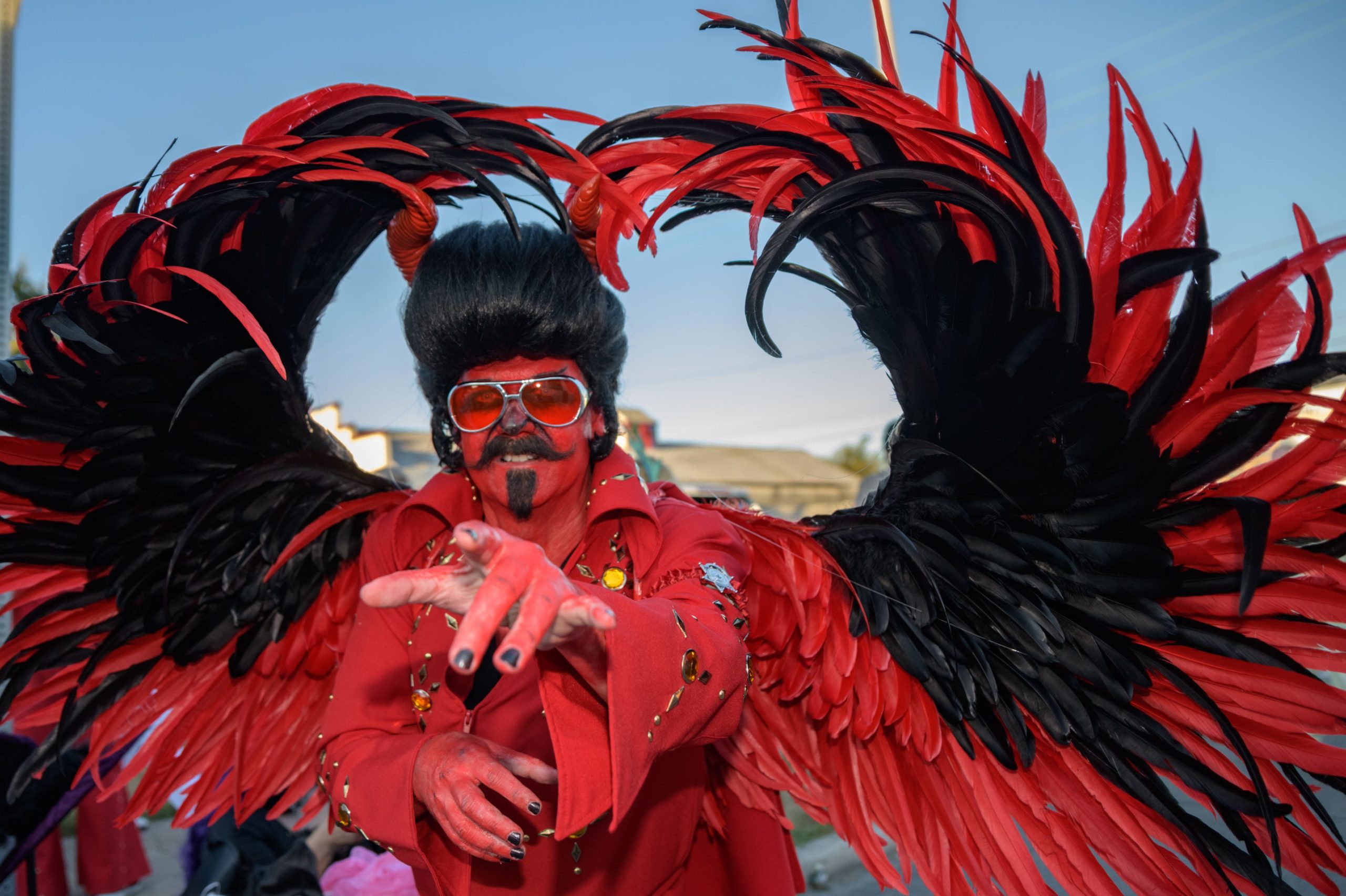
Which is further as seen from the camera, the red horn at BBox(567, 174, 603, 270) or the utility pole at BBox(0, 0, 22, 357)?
the utility pole at BBox(0, 0, 22, 357)

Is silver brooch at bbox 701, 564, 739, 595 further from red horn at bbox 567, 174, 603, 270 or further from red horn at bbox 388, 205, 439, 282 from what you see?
red horn at bbox 388, 205, 439, 282

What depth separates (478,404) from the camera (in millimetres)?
1640

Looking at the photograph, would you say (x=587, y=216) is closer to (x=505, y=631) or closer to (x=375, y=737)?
(x=505, y=631)

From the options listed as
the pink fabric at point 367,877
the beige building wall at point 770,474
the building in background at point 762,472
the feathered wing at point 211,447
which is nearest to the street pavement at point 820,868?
the pink fabric at point 367,877

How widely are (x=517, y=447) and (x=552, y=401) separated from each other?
0.33 ft

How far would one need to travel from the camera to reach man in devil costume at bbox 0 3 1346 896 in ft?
4.70

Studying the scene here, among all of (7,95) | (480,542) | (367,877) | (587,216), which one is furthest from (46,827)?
(7,95)

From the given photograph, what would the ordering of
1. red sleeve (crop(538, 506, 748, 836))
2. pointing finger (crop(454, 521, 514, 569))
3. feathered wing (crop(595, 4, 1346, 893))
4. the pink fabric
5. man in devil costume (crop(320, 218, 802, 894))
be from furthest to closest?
the pink fabric, feathered wing (crop(595, 4, 1346, 893)), man in devil costume (crop(320, 218, 802, 894)), red sleeve (crop(538, 506, 748, 836)), pointing finger (crop(454, 521, 514, 569))

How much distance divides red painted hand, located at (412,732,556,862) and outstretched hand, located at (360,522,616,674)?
263 millimetres

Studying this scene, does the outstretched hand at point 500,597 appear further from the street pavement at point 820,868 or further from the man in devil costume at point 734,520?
the street pavement at point 820,868

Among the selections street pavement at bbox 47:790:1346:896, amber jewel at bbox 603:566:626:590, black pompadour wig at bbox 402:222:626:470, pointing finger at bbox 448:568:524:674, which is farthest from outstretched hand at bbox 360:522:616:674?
street pavement at bbox 47:790:1346:896

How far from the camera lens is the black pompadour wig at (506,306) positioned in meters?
1.64

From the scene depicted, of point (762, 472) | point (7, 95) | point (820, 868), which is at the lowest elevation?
point (762, 472)

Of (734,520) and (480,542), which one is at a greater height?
(480,542)
